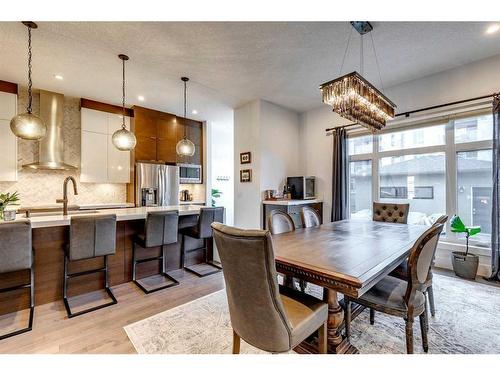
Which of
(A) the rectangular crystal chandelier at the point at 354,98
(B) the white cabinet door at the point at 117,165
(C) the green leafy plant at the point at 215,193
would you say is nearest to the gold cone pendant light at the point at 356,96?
(A) the rectangular crystal chandelier at the point at 354,98

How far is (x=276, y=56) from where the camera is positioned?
3.02 m

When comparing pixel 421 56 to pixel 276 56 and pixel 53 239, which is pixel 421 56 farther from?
pixel 53 239

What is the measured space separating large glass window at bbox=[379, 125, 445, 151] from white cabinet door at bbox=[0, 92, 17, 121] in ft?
20.2

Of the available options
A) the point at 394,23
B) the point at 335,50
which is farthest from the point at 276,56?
the point at 394,23

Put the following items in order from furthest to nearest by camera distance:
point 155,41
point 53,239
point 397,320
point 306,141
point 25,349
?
point 306,141 < point 155,41 < point 53,239 < point 397,320 < point 25,349

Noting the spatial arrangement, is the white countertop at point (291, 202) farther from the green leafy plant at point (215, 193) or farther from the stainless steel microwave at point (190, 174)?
the green leafy plant at point (215, 193)

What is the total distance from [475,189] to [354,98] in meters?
2.52

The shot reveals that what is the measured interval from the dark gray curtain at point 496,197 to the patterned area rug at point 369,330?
2.10 feet

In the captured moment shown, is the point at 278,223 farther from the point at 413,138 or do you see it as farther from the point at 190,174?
the point at 190,174

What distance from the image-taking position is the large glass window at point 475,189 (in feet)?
10.5

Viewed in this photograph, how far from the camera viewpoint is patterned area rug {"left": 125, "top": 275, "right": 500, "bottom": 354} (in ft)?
5.80

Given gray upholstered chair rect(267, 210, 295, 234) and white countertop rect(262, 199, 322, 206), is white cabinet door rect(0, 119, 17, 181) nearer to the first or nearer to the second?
white countertop rect(262, 199, 322, 206)

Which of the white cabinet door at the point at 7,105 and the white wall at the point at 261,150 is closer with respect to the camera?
the white cabinet door at the point at 7,105
